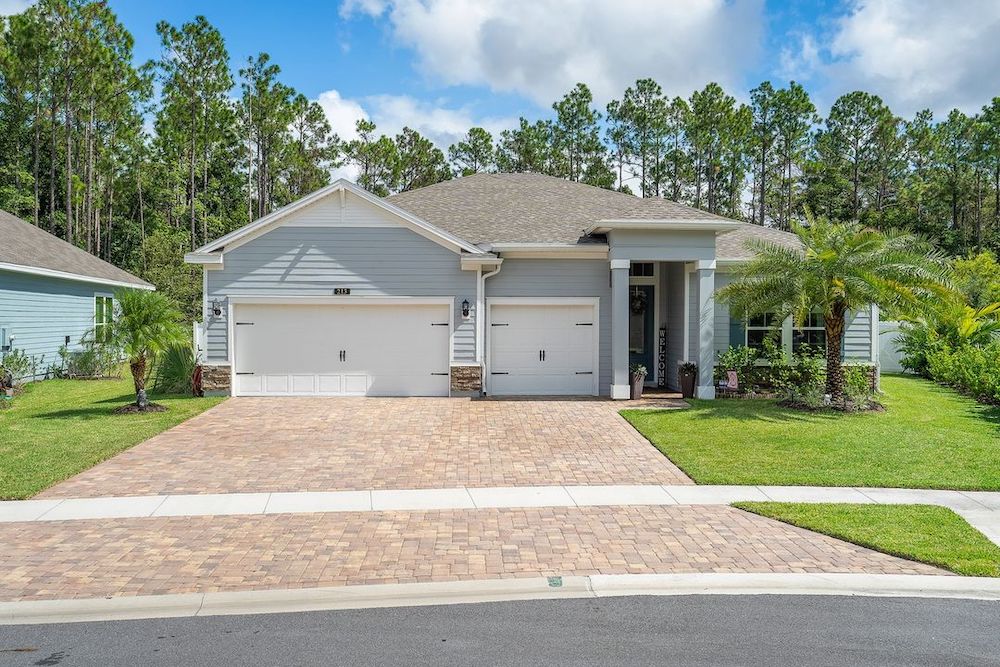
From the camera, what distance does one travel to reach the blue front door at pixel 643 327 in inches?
758

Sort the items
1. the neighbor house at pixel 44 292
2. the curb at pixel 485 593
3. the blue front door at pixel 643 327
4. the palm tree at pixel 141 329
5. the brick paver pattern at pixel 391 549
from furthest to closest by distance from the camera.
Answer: the neighbor house at pixel 44 292, the blue front door at pixel 643 327, the palm tree at pixel 141 329, the brick paver pattern at pixel 391 549, the curb at pixel 485 593

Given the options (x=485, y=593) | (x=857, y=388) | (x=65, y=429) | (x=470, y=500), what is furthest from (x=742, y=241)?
(x=65, y=429)

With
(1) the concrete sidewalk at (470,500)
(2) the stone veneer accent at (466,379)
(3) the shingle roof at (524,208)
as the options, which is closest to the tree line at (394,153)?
(3) the shingle roof at (524,208)

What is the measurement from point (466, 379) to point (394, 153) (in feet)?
99.0

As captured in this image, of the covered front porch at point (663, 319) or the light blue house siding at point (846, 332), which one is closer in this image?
the covered front porch at point (663, 319)

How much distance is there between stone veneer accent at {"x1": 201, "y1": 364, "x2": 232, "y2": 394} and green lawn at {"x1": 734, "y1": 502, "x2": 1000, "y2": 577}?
12414 mm

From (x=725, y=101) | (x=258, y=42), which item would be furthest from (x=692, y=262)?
(x=258, y=42)

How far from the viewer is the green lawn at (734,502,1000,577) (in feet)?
21.3

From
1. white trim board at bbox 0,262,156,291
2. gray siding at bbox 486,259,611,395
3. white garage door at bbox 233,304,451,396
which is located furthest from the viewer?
white trim board at bbox 0,262,156,291

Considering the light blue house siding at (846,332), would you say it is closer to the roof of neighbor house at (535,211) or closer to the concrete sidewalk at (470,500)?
the roof of neighbor house at (535,211)

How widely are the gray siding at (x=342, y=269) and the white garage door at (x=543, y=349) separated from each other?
91 centimetres

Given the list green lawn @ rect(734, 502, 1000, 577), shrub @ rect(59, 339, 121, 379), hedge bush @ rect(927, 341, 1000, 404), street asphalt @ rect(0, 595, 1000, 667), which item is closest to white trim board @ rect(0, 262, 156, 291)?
shrub @ rect(59, 339, 121, 379)

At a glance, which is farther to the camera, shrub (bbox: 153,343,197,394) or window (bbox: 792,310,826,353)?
window (bbox: 792,310,826,353)

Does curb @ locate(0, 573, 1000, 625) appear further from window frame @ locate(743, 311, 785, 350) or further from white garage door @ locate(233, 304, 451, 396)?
window frame @ locate(743, 311, 785, 350)
